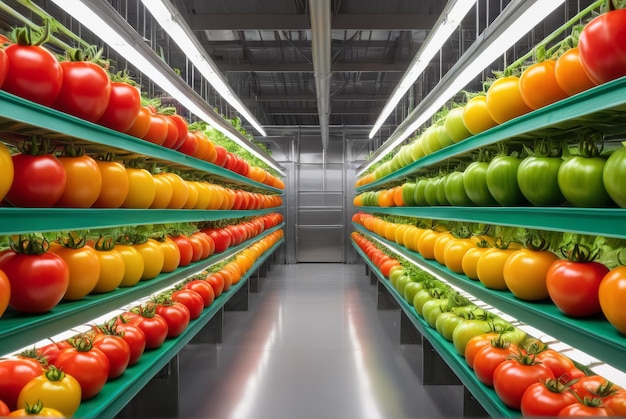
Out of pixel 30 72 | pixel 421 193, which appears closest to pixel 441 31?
pixel 421 193

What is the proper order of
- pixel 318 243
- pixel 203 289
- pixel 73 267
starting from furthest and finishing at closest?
1. pixel 318 243
2. pixel 203 289
3. pixel 73 267

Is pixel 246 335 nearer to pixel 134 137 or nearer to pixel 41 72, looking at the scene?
pixel 134 137

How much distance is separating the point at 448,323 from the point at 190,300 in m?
2.01

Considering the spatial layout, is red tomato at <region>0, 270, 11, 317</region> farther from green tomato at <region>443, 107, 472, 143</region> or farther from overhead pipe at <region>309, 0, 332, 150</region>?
overhead pipe at <region>309, 0, 332, 150</region>

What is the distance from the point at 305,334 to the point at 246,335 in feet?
2.43

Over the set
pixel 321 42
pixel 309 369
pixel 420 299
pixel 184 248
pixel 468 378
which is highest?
pixel 321 42

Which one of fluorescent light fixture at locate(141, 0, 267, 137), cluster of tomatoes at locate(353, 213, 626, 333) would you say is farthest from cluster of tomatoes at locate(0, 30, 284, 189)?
cluster of tomatoes at locate(353, 213, 626, 333)

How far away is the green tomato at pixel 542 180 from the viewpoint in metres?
2.13

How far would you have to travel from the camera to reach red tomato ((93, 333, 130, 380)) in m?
2.49

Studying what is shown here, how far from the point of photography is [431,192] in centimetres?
414

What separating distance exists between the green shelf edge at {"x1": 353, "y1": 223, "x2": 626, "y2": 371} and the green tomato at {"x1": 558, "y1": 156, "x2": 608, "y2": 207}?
0.44m

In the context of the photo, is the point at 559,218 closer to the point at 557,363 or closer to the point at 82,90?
the point at 557,363

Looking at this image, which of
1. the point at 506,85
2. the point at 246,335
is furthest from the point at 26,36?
the point at 246,335

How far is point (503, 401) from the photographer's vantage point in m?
2.30
